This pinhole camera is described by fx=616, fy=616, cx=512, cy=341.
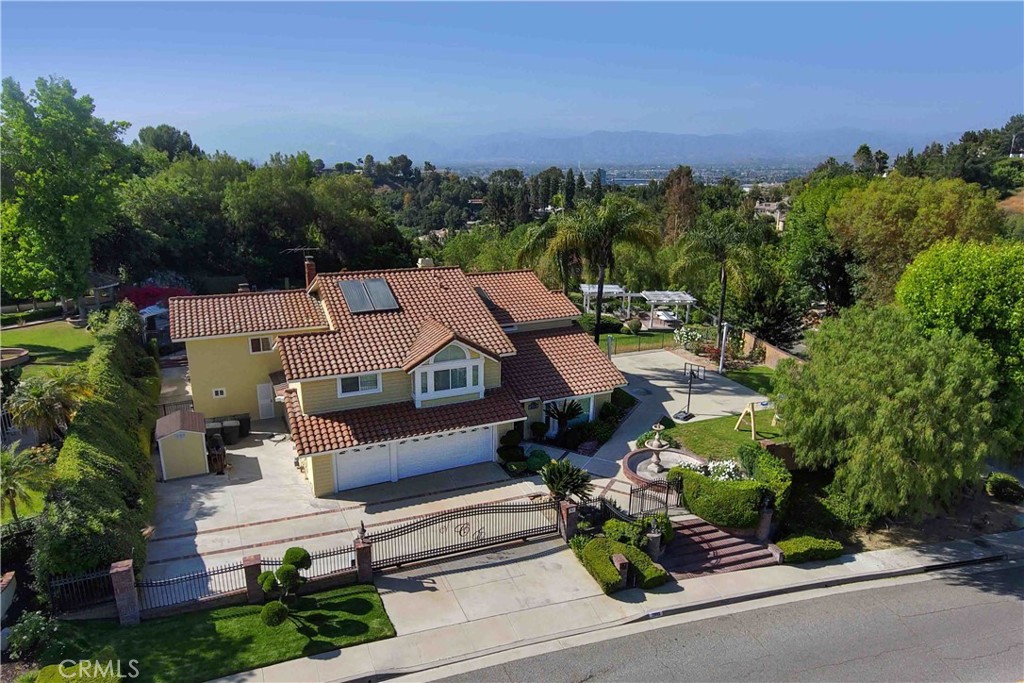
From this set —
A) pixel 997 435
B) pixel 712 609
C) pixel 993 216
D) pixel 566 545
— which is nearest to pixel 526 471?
pixel 566 545

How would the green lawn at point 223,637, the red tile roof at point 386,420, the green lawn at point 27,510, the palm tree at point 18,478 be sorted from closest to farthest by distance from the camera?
the green lawn at point 223,637, the palm tree at point 18,478, the green lawn at point 27,510, the red tile roof at point 386,420

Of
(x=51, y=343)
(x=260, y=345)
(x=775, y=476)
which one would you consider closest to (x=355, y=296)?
(x=260, y=345)

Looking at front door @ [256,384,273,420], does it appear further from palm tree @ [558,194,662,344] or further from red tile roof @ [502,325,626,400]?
palm tree @ [558,194,662,344]

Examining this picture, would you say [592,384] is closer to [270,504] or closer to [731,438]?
[731,438]

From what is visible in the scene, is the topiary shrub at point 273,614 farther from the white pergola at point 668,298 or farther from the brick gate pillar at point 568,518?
the white pergola at point 668,298

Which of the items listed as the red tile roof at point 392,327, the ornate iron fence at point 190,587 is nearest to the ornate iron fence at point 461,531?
the ornate iron fence at point 190,587

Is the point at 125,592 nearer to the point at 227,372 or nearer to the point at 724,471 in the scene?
the point at 227,372
